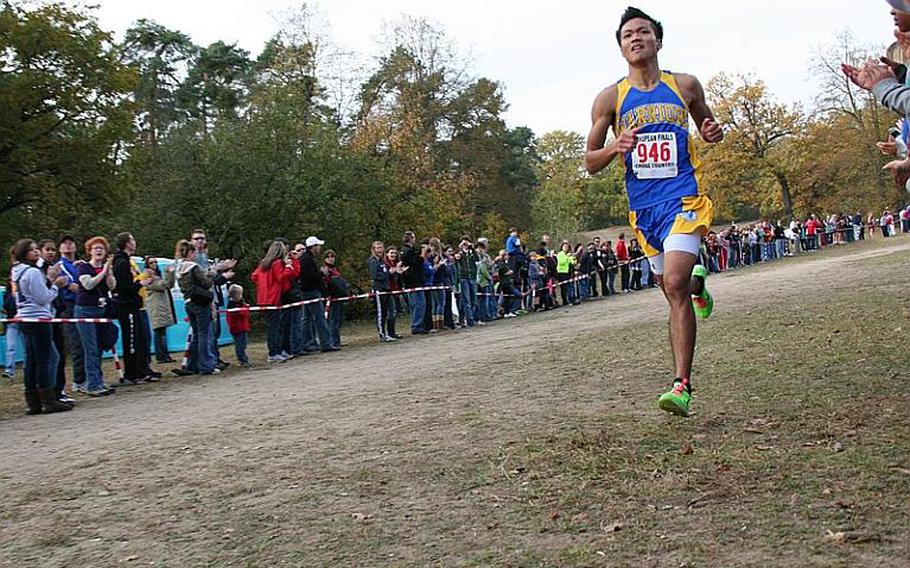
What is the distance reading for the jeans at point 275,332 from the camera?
16594mm

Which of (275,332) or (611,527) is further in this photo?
(275,332)

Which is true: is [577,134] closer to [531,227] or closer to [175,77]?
[531,227]

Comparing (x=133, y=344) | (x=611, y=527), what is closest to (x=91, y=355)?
(x=133, y=344)

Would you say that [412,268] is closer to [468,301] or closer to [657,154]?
[468,301]

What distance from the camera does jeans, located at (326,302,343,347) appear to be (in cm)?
1806

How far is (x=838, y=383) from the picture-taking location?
22.5 feet

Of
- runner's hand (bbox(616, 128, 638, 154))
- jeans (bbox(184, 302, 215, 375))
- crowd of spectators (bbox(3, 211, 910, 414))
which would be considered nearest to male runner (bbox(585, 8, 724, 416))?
runner's hand (bbox(616, 128, 638, 154))

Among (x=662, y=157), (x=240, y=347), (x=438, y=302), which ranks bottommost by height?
(x=240, y=347)

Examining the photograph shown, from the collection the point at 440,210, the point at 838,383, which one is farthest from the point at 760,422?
the point at 440,210

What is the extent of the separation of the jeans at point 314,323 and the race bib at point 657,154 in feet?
38.0

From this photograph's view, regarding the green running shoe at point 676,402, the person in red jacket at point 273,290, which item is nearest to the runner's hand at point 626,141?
the green running shoe at point 676,402

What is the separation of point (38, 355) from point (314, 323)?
7068 mm

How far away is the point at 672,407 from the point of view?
5.97 m

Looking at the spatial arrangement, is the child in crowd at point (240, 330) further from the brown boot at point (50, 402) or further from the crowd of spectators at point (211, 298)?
the brown boot at point (50, 402)
